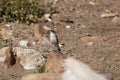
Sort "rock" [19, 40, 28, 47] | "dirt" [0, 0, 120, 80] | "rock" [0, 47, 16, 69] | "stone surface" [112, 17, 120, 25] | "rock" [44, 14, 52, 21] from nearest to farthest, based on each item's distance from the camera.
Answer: "dirt" [0, 0, 120, 80] → "rock" [0, 47, 16, 69] → "rock" [19, 40, 28, 47] → "stone surface" [112, 17, 120, 25] → "rock" [44, 14, 52, 21]

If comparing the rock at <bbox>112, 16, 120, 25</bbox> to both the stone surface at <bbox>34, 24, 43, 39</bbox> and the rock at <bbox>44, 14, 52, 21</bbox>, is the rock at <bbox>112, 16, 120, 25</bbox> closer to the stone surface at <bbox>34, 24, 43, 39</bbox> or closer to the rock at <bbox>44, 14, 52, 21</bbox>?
the rock at <bbox>44, 14, 52, 21</bbox>

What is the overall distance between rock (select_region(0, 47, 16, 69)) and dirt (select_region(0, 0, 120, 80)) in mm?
91

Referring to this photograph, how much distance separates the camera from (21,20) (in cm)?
674

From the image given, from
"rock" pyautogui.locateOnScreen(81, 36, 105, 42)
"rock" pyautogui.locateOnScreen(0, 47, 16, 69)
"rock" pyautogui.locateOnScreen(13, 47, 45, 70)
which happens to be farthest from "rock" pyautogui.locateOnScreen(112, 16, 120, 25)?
"rock" pyautogui.locateOnScreen(0, 47, 16, 69)

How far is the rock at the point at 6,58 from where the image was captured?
513 centimetres

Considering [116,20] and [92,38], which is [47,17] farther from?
[92,38]

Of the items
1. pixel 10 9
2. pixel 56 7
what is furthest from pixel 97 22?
pixel 10 9

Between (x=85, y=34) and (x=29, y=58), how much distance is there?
1371 millimetres

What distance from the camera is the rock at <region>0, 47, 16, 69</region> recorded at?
5.13 meters

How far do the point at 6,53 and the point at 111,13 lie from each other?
2.73 metres

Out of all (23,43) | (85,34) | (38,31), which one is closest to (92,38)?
(85,34)

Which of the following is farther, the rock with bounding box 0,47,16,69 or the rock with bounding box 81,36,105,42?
the rock with bounding box 81,36,105,42

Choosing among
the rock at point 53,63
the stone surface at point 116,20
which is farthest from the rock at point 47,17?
the rock at point 53,63

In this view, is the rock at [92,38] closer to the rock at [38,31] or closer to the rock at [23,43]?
the rock at [38,31]
